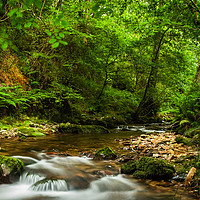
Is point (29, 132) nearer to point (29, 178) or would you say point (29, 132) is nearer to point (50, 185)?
point (29, 178)

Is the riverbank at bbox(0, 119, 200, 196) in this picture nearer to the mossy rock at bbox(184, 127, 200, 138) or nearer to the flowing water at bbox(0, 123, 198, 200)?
the flowing water at bbox(0, 123, 198, 200)

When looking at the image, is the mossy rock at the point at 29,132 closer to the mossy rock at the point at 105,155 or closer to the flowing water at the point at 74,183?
the flowing water at the point at 74,183

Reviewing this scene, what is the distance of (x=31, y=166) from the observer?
3.82m

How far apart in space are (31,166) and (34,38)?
7.42 m

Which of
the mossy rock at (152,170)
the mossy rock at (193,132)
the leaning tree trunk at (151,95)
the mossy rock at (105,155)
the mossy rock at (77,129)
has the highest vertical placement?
the leaning tree trunk at (151,95)

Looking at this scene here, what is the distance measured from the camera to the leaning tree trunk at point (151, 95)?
12.1 m

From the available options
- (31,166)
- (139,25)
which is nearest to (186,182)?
(31,166)

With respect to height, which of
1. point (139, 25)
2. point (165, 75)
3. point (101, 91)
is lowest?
point (101, 91)

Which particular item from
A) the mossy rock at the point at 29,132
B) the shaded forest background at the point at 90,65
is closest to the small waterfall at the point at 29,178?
the mossy rock at the point at 29,132

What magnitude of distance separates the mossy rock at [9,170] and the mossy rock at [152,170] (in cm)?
196

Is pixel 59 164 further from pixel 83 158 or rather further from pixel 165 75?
pixel 165 75

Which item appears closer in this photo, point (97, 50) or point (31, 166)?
point (31, 166)

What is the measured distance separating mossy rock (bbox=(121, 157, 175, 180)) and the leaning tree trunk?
29.8 feet

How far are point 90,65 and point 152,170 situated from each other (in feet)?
25.6
